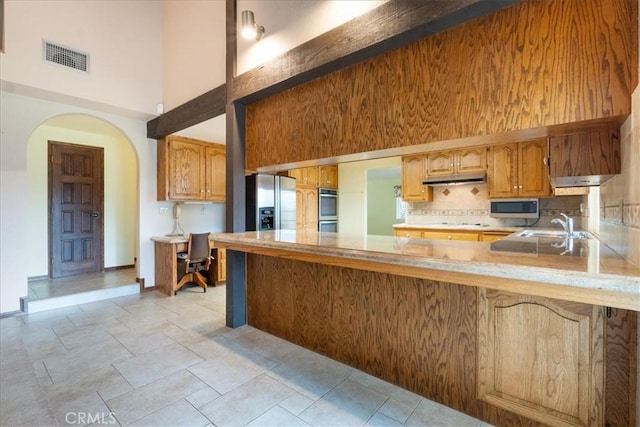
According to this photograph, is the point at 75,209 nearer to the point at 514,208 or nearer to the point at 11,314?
the point at 11,314

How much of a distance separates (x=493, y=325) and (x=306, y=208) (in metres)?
4.43

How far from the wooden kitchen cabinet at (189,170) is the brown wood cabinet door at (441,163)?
349 cm

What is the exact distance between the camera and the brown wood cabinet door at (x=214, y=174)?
4.88 m

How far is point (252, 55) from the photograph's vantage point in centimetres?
282

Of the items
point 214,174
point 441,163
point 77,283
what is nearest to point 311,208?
point 214,174

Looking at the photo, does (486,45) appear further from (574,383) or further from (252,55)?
(252,55)

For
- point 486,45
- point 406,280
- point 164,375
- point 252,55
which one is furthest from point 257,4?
point 164,375

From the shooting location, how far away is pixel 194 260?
4250 millimetres

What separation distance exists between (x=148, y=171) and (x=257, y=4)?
2952mm

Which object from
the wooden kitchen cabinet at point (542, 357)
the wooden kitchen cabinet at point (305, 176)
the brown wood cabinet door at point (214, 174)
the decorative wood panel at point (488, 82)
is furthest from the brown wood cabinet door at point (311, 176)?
the wooden kitchen cabinet at point (542, 357)

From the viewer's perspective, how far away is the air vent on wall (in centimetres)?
333

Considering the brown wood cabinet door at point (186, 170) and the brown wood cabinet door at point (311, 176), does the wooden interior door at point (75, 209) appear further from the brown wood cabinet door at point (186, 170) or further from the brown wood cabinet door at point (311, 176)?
the brown wood cabinet door at point (311, 176)

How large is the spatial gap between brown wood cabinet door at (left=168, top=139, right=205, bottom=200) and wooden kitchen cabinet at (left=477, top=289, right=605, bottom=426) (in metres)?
4.27

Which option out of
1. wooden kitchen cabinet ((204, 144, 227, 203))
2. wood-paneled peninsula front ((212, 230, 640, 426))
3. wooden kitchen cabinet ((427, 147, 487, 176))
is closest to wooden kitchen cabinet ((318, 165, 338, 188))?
wooden kitchen cabinet ((204, 144, 227, 203))
